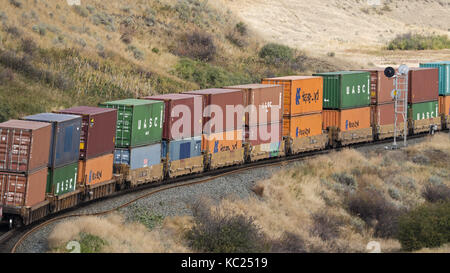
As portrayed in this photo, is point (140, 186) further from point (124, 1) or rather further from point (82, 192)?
point (124, 1)

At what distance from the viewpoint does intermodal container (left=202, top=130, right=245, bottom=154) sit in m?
33.4

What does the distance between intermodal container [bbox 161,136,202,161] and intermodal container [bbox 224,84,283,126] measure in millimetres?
3592

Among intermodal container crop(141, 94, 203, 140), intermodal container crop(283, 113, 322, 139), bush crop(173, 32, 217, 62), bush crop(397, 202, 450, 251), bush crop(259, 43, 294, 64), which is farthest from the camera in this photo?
bush crop(259, 43, 294, 64)

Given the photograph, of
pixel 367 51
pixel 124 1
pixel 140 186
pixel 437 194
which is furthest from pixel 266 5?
pixel 140 186

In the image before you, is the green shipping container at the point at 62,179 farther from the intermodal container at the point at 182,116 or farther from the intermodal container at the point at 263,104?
the intermodal container at the point at 263,104

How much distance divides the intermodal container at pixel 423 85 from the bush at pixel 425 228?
52.0 ft

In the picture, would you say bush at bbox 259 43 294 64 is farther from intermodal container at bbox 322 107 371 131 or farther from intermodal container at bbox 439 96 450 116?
intermodal container at bbox 322 107 371 131

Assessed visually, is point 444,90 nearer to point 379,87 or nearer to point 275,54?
point 379,87

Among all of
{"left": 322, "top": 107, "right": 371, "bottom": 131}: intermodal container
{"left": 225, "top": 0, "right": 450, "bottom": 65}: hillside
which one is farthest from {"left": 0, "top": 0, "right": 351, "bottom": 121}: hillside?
{"left": 322, "top": 107, "right": 371, "bottom": 131}: intermodal container

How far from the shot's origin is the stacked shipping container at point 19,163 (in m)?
23.2

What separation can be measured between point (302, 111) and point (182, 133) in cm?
907

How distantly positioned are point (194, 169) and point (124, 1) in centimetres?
4006

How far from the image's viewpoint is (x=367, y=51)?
90.8 meters

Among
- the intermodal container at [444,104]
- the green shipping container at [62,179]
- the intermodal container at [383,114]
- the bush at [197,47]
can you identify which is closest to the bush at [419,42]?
the bush at [197,47]
